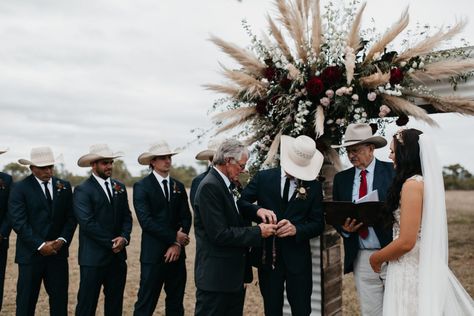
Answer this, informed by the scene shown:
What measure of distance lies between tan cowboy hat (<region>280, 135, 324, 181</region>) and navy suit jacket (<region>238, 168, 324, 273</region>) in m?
0.19

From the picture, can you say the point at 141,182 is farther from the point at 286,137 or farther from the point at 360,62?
the point at 360,62

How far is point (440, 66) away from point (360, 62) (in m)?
0.69

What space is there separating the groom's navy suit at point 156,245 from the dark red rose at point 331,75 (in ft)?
6.47

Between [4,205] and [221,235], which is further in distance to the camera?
[4,205]

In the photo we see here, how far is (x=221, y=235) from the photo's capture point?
3.62m

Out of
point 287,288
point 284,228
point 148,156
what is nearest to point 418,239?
point 284,228

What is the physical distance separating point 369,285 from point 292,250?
70 cm

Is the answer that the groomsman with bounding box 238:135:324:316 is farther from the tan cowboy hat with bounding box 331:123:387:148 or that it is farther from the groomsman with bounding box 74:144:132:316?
the groomsman with bounding box 74:144:132:316

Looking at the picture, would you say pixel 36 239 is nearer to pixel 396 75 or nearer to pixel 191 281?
pixel 396 75

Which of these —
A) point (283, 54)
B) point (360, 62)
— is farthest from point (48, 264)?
Result: point (360, 62)

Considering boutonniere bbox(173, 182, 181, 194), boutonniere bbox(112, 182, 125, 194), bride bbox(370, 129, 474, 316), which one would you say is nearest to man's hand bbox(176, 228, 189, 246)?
boutonniere bbox(173, 182, 181, 194)

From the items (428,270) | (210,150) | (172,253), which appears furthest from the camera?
(210,150)

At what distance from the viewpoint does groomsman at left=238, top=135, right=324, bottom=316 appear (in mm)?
4230

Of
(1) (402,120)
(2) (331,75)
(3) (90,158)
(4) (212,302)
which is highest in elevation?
(2) (331,75)
